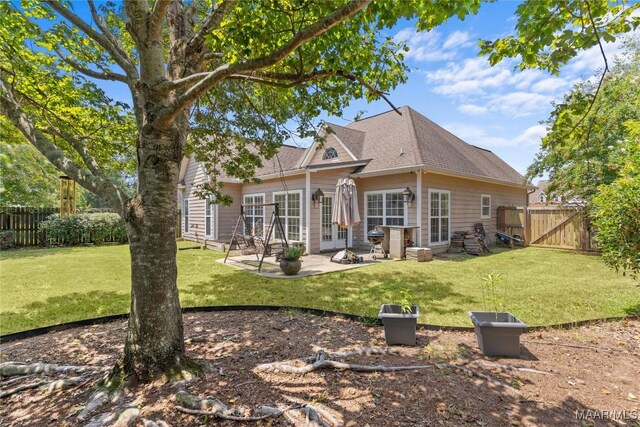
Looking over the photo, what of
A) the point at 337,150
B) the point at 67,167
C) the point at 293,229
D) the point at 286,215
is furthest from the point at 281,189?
the point at 67,167

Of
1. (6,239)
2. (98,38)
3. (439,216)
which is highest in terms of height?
(98,38)

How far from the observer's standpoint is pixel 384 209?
35.9 ft

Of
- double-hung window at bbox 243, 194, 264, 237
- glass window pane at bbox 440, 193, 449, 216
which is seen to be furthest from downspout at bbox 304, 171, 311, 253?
glass window pane at bbox 440, 193, 449, 216

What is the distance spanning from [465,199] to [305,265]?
790 centimetres

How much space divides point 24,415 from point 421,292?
18.5 feet

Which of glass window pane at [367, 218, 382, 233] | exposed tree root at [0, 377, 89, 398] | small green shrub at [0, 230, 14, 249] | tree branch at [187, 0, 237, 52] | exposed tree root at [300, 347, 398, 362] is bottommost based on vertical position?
exposed tree root at [0, 377, 89, 398]

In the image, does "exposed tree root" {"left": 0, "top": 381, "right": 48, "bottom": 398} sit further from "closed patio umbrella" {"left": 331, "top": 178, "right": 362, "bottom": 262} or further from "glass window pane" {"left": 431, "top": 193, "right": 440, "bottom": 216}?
"glass window pane" {"left": 431, "top": 193, "right": 440, "bottom": 216}

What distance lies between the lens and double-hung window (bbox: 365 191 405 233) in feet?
34.7

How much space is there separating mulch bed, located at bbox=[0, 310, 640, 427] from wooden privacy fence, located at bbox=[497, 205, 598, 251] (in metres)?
9.39

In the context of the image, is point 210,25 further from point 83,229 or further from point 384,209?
point 83,229

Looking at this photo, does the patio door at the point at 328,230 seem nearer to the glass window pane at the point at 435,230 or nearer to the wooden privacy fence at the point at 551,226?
the glass window pane at the point at 435,230

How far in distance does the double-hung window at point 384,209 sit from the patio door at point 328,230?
4.45ft

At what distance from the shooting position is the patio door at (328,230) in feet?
36.0

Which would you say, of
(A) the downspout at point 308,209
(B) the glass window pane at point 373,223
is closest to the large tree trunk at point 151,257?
(A) the downspout at point 308,209
